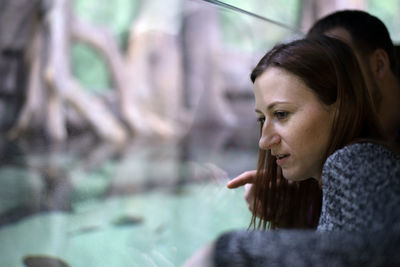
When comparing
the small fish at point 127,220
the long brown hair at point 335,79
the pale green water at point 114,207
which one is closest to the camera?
the long brown hair at point 335,79

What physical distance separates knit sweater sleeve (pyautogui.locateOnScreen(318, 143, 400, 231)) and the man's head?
549mm

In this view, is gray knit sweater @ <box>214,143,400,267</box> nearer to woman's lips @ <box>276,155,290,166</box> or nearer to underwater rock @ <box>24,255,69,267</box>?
woman's lips @ <box>276,155,290,166</box>

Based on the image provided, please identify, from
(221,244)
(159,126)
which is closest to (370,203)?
(221,244)

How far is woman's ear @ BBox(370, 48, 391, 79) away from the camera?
973 mm

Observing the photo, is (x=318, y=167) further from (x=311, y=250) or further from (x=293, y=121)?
(x=311, y=250)

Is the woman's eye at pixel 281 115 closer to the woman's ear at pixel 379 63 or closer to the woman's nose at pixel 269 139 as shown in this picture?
the woman's nose at pixel 269 139

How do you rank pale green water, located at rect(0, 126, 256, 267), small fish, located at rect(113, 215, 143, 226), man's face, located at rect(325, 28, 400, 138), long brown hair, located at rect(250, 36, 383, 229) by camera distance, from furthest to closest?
1. small fish, located at rect(113, 215, 143, 226)
2. pale green water, located at rect(0, 126, 256, 267)
3. man's face, located at rect(325, 28, 400, 138)
4. long brown hair, located at rect(250, 36, 383, 229)

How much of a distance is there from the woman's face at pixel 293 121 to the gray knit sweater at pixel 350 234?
118 mm

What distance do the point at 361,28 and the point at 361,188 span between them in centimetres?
67

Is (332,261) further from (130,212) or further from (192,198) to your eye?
(192,198)

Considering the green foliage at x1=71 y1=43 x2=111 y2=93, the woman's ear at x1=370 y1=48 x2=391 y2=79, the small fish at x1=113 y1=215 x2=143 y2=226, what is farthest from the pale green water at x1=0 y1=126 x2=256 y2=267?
the green foliage at x1=71 y1=43 x2=111 y2=93

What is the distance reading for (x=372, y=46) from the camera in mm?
975

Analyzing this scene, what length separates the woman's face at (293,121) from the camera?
1.81ft

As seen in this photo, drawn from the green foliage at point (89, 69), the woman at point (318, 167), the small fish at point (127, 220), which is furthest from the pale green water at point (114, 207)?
the green foliage at point (89, 69)
